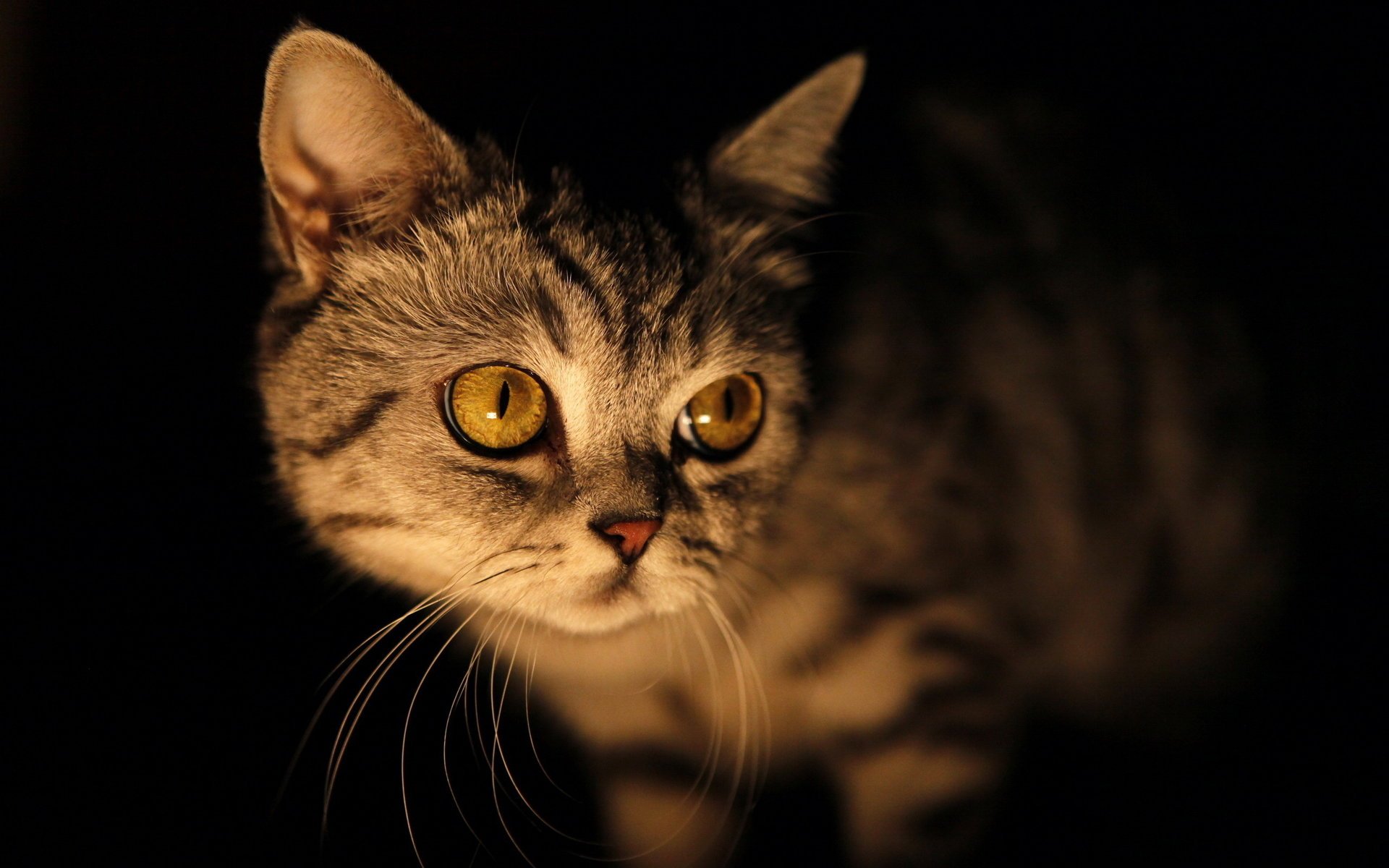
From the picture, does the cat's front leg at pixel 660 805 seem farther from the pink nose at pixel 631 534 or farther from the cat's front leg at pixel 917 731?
the pink nose at pixel 631 534

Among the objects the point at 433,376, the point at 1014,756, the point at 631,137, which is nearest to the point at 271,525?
the point at 433,376

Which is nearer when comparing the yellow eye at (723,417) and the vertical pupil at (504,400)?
the vertical pupil at (504,400)

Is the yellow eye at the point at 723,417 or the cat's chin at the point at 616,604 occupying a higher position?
the yellow eye at the point at 723,417

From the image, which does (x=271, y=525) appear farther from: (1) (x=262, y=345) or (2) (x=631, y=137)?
(2) (x=631, y=137)

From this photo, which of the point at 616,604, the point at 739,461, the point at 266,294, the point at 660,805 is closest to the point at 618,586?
the point at 616,604

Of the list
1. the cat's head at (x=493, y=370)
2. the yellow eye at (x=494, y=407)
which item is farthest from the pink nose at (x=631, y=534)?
the yellow eye at (x=494, y=407)

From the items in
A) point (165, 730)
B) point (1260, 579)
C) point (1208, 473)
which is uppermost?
point (1208, 473)

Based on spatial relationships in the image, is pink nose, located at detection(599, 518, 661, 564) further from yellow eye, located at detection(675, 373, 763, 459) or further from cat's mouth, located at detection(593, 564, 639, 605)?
yellow eye, located at detection(675, 373, 763, 459)

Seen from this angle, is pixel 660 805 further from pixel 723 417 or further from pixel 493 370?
pixel 493 370
